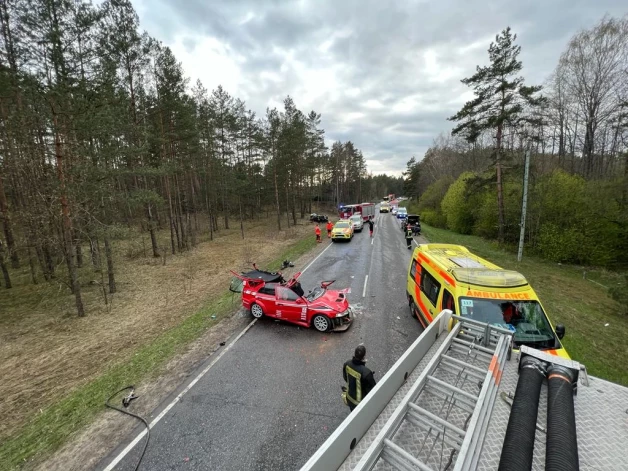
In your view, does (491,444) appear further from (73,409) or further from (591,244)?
(591,244)

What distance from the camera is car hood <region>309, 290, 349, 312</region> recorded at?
795cm

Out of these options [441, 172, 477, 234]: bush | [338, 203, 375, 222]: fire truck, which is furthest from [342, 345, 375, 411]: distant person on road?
[338, 203, 375, 222]: fire truck

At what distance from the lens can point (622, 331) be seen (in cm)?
880

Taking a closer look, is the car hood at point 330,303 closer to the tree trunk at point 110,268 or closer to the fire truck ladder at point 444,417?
the fire truck ladder at point 444,417

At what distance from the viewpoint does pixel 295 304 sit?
8.20 metres

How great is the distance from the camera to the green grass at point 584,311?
22.3ft

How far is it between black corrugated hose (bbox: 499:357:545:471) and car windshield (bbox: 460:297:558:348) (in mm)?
2492

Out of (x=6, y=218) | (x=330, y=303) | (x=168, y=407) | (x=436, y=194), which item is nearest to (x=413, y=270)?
(x=330, y=303)

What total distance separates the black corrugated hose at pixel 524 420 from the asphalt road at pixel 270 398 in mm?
3134

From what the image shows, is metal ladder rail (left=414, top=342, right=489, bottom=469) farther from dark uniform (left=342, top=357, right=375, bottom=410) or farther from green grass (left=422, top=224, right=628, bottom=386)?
green grass (left=422, top=224, right=628, bottom=386)

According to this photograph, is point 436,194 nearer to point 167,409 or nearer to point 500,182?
point 500,182

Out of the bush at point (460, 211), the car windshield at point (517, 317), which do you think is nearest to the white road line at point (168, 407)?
the car windshield at point (517, 317)

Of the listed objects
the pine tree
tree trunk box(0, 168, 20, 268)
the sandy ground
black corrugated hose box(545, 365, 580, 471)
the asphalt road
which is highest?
the pine tree

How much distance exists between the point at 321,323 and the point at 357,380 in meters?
3.94
